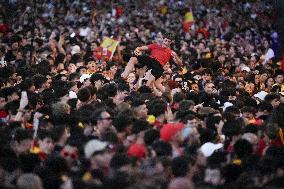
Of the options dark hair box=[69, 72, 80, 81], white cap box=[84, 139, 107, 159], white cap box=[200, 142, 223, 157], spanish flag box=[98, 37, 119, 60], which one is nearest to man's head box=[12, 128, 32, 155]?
white cap box=[84, 139, 107, 159]

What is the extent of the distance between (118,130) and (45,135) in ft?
3.27

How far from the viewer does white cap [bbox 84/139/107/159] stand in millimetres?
6180

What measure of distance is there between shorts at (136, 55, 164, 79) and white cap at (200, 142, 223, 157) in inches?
179

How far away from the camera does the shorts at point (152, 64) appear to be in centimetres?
1152

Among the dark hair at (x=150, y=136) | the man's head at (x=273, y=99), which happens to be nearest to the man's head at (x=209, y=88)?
the man's head at (x=273, y=99)

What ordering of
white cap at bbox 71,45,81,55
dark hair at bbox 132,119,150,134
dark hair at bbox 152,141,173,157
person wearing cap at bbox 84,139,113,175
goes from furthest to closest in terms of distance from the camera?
white cap at bbox 71,45,81,55 → dark hair at bbox 132,119,150,134 → dark hair at bbox 152,141,173,157 → person wearing cap at bbox 84,139,113,175

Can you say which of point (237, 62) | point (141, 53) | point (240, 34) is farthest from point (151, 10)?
point (141, 53)

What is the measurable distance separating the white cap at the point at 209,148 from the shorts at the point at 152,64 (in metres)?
4.54

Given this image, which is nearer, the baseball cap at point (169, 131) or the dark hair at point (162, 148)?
the dark hair at point (162, 148)

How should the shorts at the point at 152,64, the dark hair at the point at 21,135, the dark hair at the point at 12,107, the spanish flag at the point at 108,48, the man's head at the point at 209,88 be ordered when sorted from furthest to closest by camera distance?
1. the spanish flag at the point at 108,48
2. the shorts at the point at 152,64
3. the man's head at the point at 209,88
4. the dark hair at the point at 12,107
5. the dark hair at the point at 21,135

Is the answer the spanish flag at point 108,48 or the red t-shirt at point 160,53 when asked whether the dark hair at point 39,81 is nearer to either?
the red t-shirt at point 160,53

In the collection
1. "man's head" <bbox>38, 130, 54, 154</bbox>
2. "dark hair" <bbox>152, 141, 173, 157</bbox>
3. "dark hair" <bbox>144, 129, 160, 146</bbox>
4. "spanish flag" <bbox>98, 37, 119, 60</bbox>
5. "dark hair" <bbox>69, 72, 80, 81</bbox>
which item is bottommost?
"man's head" <bbox>38, 130, 54, 154</bbox>

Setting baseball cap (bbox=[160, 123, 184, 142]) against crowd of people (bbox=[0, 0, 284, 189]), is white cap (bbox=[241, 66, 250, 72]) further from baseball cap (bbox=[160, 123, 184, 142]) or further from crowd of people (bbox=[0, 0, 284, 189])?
baseball cap (bbox=[160, 123, 184, 142])

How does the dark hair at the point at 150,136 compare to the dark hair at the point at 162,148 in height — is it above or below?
above
